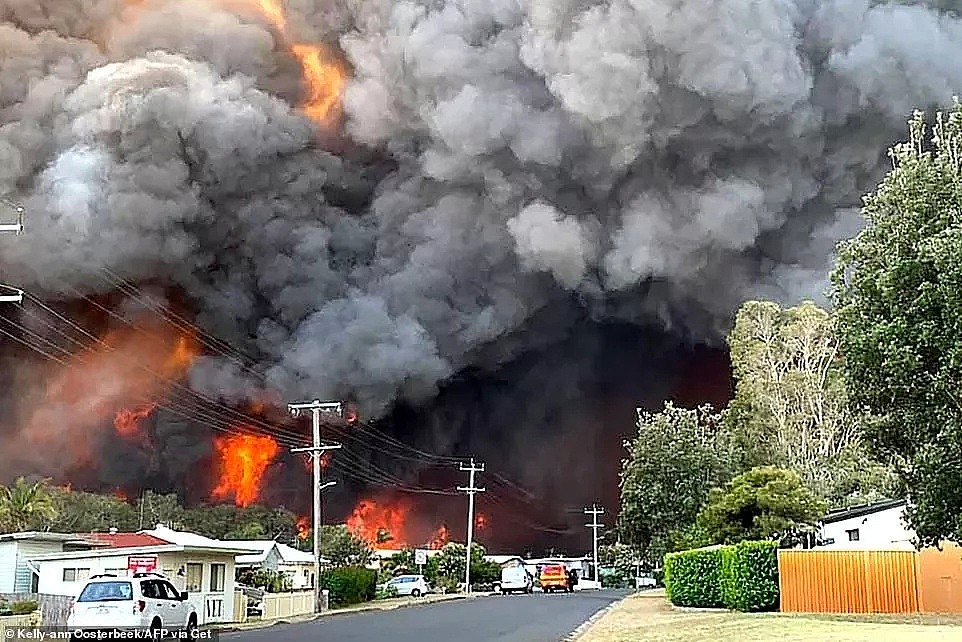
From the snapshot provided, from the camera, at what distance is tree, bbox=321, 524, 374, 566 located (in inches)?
2987

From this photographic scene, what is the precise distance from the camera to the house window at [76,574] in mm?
42000

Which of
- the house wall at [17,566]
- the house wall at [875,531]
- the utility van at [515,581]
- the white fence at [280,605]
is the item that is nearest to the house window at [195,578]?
the white fence at [280,605]

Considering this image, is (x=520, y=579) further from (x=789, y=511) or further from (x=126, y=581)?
(x=126, y=581)

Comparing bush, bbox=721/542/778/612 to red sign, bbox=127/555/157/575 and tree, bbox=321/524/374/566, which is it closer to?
red sign, bbox=127/555/157/575

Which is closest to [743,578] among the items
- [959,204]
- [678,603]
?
[678,603]

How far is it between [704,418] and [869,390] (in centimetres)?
3763

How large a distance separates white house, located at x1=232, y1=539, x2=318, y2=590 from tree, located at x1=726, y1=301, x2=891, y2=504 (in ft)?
80.3

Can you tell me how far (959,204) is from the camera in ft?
69.9

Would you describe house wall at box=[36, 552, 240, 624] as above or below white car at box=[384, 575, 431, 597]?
above

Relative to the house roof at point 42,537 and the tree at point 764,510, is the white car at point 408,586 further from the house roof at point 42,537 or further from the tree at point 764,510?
the tree at point 764,510

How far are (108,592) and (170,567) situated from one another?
1691cm

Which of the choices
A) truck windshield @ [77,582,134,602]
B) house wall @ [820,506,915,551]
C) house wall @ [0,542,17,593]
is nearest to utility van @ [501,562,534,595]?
house wall @ [820,506,915,551]

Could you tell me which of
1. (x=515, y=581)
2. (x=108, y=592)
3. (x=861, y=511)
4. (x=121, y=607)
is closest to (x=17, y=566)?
(x=108, y=592)

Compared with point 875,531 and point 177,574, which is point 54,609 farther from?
point 875,531
